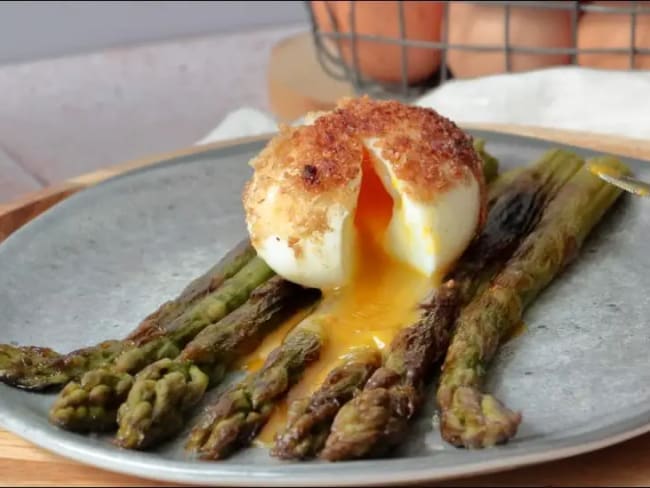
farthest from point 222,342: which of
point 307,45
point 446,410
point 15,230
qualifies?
point 307,45

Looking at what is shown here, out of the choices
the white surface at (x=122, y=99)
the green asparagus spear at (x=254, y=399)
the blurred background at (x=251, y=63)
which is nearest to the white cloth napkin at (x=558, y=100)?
the blurred background at (x=251, y=63)

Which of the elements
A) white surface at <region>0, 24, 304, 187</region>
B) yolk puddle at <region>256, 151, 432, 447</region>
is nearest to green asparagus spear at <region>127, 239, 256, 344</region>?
yolk puddle at <region>256, 151, 432, 447</region>

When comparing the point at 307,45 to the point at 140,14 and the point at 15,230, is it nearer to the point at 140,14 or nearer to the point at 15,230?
the point at 140,14

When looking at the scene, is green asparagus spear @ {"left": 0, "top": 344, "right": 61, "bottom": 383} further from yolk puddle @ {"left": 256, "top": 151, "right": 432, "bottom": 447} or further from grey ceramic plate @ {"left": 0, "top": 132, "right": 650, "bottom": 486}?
yolk puddle @ {"left": 256, "top": 151, "right": 432, "bottom": 447}

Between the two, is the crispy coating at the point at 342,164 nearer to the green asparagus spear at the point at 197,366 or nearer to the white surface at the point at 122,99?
the green asparagus spear at the point at 197,366

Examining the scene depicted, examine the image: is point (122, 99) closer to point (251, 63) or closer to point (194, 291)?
point (251, 63)
